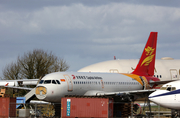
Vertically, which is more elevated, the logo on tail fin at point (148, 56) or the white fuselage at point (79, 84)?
the logo on tail fin at point (148, 56)

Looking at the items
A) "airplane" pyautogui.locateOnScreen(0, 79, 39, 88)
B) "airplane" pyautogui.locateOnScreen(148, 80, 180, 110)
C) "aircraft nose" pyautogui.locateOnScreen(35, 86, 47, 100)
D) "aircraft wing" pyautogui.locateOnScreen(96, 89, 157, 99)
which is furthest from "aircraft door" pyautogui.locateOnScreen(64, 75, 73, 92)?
"airplane" pyautogui.locateOnScreen(0, 79, 39, 88)

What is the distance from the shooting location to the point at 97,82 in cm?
3684

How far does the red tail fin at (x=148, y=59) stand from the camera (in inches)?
1807

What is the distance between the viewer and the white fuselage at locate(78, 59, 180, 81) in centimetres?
5625

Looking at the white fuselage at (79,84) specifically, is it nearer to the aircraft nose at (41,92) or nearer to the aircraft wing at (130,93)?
the aircraft nose at (41,92)

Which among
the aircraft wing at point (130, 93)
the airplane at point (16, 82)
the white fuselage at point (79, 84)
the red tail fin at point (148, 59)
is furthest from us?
the airplane at point (16, 82)

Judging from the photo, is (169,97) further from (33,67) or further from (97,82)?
(33,67)

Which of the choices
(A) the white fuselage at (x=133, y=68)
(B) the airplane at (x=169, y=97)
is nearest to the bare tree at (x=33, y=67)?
(A) the white fuselage at (x=133, y=68)

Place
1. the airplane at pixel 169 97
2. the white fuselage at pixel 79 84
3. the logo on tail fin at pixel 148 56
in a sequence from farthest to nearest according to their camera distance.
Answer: the logo on tail fin at pixel 148 56, the white fuselage at pixel 79 84, the airplane at pixel 169 97

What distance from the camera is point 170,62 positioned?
59.1m

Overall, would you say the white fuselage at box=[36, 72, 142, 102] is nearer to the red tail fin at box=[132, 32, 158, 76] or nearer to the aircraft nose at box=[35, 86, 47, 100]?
the aircraft nose at box=[35, 86, 47, 100]

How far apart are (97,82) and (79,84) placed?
3.21 metres

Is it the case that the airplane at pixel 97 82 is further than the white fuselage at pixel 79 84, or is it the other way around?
the airplane at pixel 97 82

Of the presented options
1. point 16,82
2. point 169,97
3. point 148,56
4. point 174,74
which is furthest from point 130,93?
point 174,74
